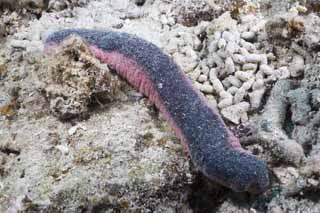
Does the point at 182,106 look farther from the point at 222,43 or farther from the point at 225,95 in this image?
the point at 222,43

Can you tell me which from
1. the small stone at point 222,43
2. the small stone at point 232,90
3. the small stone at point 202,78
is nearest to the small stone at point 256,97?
the small stone at point 232,90

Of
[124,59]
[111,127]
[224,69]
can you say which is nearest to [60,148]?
[111,127]

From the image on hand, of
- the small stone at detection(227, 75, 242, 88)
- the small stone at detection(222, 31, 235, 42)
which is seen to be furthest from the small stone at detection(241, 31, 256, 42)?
the small stone at detection(227, 75, 242, 88)

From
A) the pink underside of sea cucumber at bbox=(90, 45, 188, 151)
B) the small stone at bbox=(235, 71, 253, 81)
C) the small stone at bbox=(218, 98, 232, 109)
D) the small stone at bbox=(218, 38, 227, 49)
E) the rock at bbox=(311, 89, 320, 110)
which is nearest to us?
the rock at bbox=(311, 89, 320, 110)

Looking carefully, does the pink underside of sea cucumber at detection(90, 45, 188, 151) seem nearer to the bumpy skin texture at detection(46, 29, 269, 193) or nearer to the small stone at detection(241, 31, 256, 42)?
the bumpy skin texture at detection(46, 29, 269, 193)

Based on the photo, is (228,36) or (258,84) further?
(228,36)

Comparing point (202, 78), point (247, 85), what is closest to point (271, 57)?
point (247, 85)

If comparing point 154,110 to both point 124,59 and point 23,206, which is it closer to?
point 124,59
